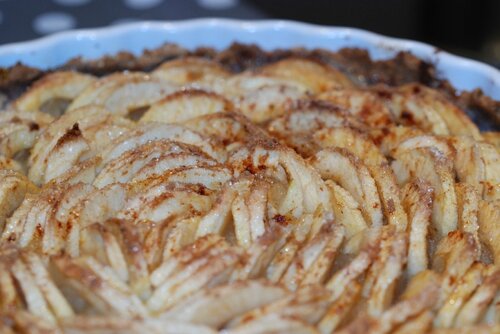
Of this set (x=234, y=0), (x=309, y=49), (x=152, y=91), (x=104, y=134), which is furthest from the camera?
(x=234, y=0)

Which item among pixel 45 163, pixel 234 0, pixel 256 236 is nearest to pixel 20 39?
pixel 234 0

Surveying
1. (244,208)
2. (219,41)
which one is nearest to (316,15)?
(219,41)

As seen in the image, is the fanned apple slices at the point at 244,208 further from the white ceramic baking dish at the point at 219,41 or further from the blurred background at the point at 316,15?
the blurred background at the point at 316,15

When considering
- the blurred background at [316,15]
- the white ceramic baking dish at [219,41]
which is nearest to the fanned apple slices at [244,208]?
the white ceramic baking dish at [219,41]

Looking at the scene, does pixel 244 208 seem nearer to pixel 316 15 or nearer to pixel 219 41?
pixel 219 41

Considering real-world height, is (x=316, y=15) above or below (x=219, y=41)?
below

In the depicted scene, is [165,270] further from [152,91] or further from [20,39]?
[20,39]

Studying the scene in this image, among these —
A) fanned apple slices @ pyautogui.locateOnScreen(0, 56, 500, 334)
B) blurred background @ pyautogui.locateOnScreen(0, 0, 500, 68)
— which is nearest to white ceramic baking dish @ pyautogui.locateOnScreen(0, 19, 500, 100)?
fanned apple slices @ pyautogui.locateOnScreen(0, 56, 500, 334)
